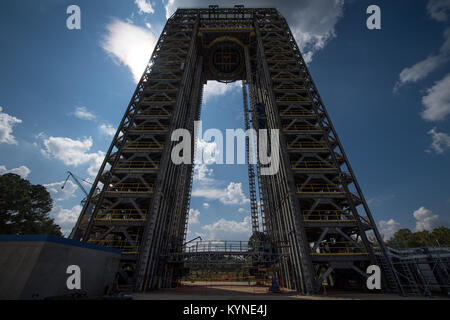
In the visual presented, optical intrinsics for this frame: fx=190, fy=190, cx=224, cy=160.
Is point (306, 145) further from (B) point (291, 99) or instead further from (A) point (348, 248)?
(A) point (348, 248)

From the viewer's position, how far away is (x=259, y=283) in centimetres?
2477

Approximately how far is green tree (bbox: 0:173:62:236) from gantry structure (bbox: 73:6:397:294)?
13.1m

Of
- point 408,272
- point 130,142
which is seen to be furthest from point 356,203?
point 130,142

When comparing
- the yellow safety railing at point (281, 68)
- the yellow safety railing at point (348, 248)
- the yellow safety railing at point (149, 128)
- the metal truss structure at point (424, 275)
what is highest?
the yellow safety railing at point (281, 68)

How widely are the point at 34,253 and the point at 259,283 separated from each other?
935 inches

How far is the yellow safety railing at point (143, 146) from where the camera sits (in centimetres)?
2277

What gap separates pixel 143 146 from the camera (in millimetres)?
24406

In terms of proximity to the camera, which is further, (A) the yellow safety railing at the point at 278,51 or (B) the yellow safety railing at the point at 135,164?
(A) the yellow safety railing at the point at 278,51

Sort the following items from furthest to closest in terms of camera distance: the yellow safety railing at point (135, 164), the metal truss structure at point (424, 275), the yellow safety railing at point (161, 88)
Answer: the yellow safety railing at point (161, 88), the yellow safety railing at point (135, 164), the metal truss structure at point (424, 275)

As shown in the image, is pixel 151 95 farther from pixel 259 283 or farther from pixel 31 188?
pixel 259 283

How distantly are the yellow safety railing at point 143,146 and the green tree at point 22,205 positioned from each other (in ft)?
60.2

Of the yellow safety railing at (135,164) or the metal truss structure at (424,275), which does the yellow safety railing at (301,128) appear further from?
the yellow safety railing at (135,164)

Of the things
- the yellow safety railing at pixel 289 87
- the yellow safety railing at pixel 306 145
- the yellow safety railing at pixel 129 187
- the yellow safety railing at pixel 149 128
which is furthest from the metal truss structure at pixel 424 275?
the yellow safety railing at pixel 149 128

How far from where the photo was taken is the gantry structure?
1764 centimetres
